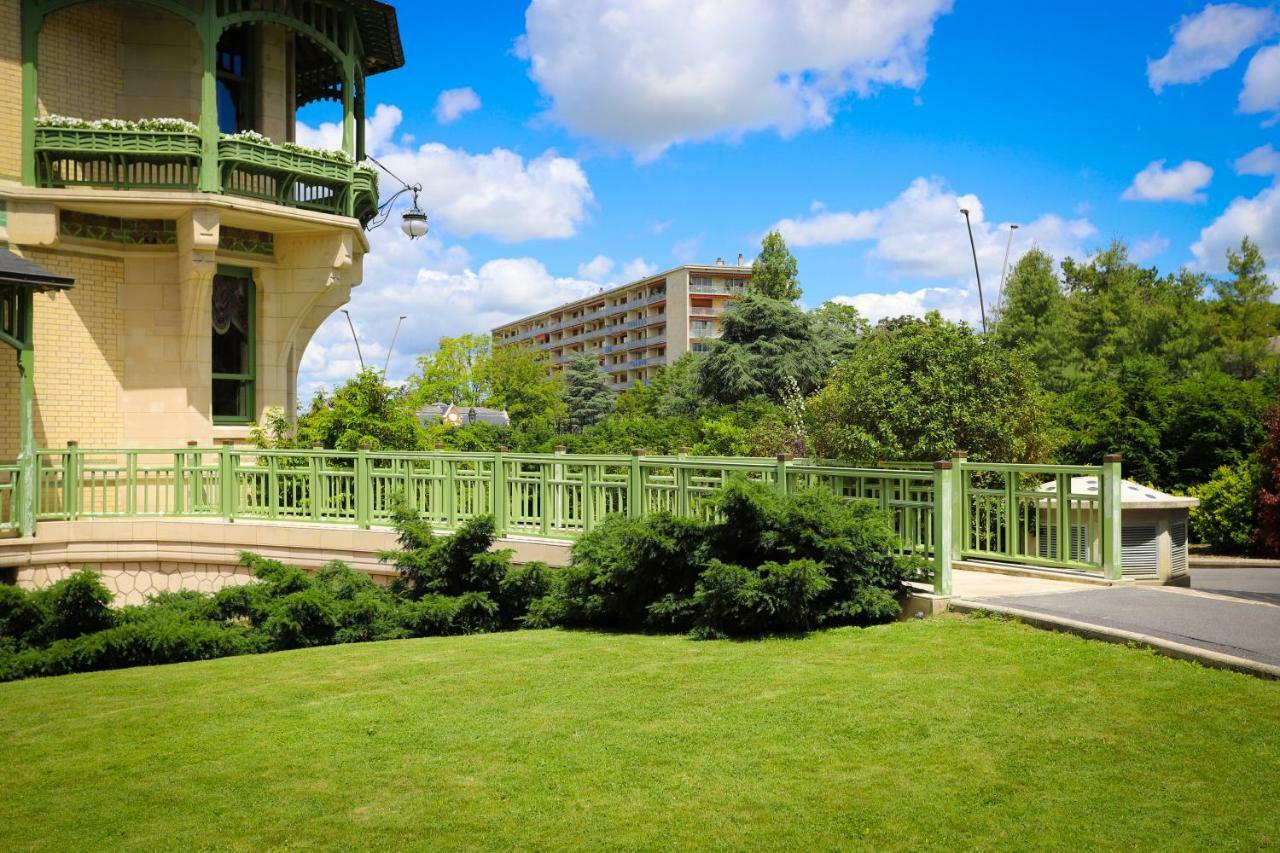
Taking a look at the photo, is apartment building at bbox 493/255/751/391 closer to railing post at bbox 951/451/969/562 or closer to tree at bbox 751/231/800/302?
tree at bbox 751/231/800/302

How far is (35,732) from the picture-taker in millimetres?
6848

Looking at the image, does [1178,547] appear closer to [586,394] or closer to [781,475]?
[781,475]

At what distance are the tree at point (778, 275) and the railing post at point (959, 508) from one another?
41.1 m

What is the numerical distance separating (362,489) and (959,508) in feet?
25.4

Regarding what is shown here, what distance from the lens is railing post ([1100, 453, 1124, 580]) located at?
9.49 metres

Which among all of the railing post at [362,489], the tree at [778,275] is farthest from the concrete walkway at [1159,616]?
the tree at [778,275]

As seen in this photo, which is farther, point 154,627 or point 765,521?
point 154,627

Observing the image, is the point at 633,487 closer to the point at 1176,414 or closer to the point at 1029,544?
the point at 1029,544

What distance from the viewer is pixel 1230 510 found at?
23.2 metres

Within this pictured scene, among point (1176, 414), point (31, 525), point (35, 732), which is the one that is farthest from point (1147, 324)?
point (35, 732)

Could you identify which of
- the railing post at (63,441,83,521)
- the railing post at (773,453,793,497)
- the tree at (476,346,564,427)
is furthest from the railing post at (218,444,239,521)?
the tree at (476,346,564,427)

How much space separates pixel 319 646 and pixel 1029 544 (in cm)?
771

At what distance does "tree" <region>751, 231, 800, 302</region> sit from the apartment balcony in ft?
118

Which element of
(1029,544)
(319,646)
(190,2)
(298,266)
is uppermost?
(190,2)
